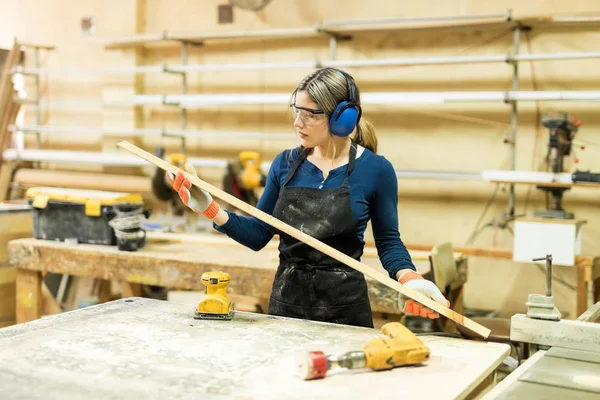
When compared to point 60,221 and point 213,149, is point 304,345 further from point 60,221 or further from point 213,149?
point 213,149

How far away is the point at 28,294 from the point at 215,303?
1989 millimetres

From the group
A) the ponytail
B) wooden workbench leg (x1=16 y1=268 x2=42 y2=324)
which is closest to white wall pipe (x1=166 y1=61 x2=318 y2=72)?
wooden workbench leg (x1=16 y1=268 x2=42 y2=324)

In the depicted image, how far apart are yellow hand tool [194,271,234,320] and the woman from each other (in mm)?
203

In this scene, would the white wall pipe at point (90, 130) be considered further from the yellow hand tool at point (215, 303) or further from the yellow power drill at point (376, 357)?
the yellow power drill at point (376, 357)

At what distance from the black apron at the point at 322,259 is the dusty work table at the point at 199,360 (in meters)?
0.21

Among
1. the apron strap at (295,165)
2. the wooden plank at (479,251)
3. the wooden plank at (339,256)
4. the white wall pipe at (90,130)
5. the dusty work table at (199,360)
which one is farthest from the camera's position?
the white wall pipe at (90,130)

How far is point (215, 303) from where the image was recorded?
6.51 ft

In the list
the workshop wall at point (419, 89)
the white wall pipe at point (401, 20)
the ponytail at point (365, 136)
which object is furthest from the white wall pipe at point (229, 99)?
the ponytail at point (365, 136)

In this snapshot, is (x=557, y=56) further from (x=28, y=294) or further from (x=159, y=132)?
(x=28, y=294)

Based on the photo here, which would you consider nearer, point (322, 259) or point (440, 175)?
point (322, 259)

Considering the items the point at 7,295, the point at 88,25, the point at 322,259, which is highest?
the point at 88,25

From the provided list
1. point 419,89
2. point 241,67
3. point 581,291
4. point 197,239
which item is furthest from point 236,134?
point 581,291

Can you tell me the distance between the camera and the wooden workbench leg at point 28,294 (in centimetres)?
356

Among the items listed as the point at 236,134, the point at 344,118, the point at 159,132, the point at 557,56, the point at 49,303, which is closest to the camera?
the point at 344,118
